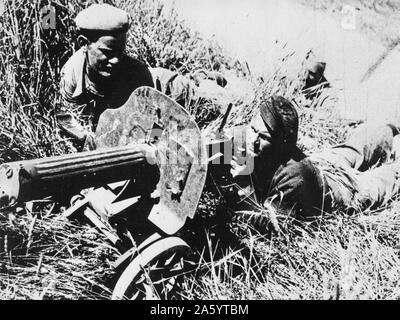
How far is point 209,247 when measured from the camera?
9.98ft

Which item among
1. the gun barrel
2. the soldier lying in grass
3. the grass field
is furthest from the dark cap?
the soldier lying in grass

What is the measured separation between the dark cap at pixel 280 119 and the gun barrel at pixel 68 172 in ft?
3.36

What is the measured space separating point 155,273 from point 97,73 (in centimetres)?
178

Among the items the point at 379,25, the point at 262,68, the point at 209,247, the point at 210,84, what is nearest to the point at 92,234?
the point at 209,247

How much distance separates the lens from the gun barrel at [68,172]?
2256 mm

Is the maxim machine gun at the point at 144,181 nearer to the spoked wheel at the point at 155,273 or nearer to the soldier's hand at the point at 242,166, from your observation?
the spoked wheel at the point at 155,273

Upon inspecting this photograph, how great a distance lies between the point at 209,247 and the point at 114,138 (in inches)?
35.8

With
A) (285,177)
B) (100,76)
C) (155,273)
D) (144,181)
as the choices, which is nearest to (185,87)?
(100,76)

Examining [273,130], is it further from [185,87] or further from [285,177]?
[185,87]

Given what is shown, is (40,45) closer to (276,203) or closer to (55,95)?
(55,95)

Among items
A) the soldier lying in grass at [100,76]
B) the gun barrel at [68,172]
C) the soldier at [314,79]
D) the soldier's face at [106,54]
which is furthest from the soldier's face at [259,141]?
the soldier at [314,79]

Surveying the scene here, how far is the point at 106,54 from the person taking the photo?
3.69m

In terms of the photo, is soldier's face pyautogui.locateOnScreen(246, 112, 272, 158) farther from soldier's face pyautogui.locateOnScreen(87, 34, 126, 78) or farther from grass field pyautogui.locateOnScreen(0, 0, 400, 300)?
soldier's face pyautogui.locateOnScreen(87, 34, 126, 78)

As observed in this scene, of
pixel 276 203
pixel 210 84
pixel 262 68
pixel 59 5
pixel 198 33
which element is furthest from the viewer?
pixel 198 33
